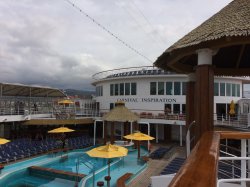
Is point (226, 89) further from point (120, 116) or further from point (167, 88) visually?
point (120, 116)

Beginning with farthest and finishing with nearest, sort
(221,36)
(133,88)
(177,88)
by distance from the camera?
(133,88) → (177,88) → (221,36)

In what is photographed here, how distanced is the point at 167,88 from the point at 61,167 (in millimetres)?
14704

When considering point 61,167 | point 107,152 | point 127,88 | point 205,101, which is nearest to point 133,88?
point 127,88

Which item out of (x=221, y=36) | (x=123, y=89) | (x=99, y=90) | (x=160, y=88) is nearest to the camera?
(x=221, y=36)

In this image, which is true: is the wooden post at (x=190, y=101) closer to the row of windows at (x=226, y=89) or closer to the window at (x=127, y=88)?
the row of windows at (x=226, y=89)

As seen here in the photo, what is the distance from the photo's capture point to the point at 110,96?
30.5 meters

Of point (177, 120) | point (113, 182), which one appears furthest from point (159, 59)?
point (177, 120)

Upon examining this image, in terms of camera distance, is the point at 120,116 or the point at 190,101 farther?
the point at 120,116

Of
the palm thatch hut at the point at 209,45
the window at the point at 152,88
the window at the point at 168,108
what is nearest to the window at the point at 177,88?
the window at the point at 168,108

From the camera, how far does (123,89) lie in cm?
2936

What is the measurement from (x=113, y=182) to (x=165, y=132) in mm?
16004

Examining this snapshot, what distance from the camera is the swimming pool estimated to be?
45.3 ft

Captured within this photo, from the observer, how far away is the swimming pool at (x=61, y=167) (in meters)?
13.8

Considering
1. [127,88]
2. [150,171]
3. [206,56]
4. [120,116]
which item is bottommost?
[150,171]
